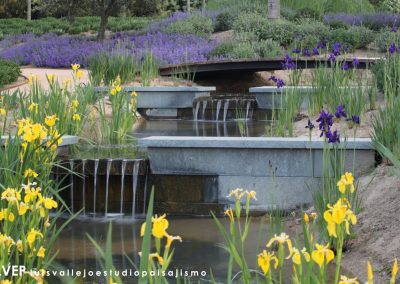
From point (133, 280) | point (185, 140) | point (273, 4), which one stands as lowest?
point (133, 280)

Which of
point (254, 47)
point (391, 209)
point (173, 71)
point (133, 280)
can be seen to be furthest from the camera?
point (254, 47)

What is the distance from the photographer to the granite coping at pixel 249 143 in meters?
5.96

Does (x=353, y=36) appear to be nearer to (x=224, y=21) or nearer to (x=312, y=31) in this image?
(x=312, y=31)

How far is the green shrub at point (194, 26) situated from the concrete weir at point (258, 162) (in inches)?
491

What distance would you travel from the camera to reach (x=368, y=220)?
195 inches

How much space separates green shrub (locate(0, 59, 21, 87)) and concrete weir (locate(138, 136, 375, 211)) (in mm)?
6161

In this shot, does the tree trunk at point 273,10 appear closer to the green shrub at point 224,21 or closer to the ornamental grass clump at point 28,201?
the green shrub at point 224,21

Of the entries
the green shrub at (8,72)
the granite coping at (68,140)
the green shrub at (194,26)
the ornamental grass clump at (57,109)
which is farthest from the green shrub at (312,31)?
the granite coping at (68,140)

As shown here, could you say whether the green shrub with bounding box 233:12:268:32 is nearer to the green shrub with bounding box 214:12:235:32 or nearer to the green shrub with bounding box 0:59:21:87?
the green shrub with bounding box 214:12:235:32

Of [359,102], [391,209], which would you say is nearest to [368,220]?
[391,209]

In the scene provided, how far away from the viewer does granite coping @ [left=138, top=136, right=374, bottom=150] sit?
596 centimetres

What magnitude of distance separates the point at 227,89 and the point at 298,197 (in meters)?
9.05

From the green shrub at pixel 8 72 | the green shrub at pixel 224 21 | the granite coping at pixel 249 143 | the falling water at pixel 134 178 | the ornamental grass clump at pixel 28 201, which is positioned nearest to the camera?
the ornamental grass clump at pixel 28 201

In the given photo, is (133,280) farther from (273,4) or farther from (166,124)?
(273,4)
